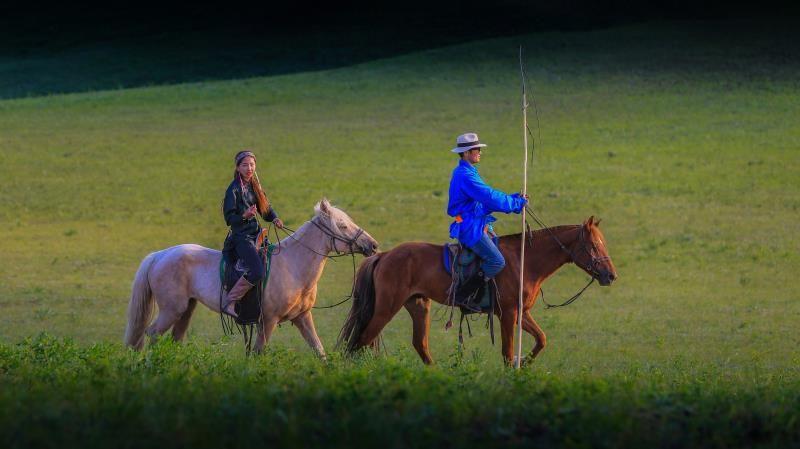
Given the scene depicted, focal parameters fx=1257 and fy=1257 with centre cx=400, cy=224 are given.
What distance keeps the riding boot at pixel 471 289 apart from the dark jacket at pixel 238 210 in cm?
195

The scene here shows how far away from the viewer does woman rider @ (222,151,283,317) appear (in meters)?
12.2

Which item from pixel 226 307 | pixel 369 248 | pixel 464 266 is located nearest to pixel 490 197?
pixel 464 266

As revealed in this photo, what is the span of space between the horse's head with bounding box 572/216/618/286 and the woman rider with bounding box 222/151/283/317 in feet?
9.76

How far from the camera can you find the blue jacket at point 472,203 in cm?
1195

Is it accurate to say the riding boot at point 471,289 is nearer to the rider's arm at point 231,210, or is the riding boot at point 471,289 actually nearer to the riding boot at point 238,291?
the riding boot at point 238,291

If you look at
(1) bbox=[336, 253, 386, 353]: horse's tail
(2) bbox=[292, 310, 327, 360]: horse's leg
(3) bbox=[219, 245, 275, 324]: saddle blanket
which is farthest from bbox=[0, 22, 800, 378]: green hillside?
(3) bbox=[219, 245, 275, 324]: saddle blanket

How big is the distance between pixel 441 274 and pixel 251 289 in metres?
1.88

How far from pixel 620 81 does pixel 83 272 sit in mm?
25512

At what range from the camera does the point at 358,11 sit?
6869cm

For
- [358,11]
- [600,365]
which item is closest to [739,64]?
[358,11]

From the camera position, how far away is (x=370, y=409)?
8055 millimetres

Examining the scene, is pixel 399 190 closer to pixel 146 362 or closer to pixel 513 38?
pixel 146 362

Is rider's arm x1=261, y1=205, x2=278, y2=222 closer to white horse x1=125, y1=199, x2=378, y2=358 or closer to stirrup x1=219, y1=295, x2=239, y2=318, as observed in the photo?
white horse x1=125, y1=199, x2=378, y2=358

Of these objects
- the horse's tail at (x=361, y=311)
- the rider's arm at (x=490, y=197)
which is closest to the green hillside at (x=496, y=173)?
the rider's arm at (x=490, y=197)
